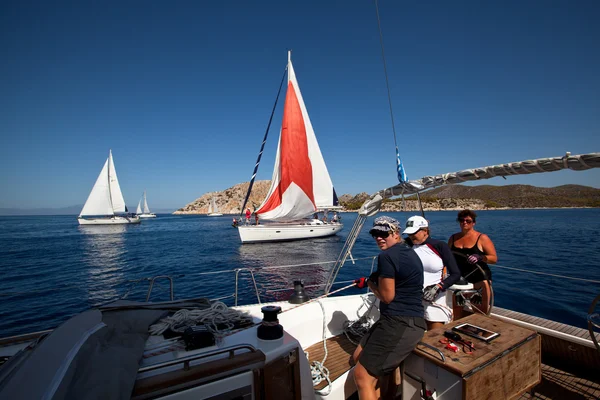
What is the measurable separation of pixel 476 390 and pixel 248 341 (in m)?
1.97

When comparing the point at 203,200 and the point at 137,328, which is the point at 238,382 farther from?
the point at 203,200

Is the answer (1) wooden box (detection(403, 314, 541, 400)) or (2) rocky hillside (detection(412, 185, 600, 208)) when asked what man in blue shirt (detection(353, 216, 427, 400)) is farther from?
(2) rocky hillside (detection(412, 185, 600, 208))

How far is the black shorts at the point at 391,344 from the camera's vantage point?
2.59 m

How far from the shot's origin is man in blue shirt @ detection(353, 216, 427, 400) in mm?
2594

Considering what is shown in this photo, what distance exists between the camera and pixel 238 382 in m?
1.88

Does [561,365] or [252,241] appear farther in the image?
[252,241]

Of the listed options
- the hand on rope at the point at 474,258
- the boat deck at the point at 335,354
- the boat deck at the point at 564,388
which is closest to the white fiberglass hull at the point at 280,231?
the boat deck at the point at 335,354

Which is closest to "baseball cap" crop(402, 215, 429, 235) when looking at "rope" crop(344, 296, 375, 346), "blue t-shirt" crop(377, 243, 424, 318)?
"blue t-shirt" crop(377, 243, 424, 318)

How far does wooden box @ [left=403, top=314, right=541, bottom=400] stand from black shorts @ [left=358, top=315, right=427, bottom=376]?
17 centimetres

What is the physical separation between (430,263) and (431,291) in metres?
0.39

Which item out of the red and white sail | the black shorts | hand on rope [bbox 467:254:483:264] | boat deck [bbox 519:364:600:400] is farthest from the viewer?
the red and white sail

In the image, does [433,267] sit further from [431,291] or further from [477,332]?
[477,332]

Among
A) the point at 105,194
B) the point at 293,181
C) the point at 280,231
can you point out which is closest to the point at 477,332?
the point at 293,181

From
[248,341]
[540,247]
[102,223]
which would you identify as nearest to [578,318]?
[248,341]
